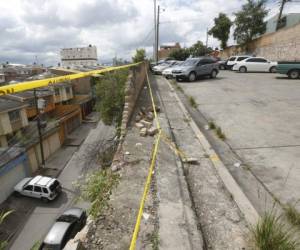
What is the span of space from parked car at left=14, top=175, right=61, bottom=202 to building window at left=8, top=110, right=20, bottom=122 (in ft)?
22.3

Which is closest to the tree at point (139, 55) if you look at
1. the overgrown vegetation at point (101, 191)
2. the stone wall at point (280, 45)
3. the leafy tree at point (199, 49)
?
the stone wall at point (280, 45)

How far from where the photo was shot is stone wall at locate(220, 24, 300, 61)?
2184 cm

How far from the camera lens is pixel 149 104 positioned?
9.98 meters

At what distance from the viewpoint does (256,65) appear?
2114cm

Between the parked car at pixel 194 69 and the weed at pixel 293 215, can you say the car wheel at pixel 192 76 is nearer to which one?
the parked car at pixel 194 69

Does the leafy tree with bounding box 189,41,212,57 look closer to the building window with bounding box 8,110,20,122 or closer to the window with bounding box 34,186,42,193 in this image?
the building window with bounding box 8,110,20,122

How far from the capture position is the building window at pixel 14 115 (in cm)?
1628

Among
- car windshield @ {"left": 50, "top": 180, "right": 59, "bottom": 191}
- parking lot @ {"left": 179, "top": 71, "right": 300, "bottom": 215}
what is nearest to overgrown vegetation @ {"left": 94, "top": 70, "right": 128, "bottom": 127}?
parking lot @ {"left": 179, "top": 71, "right": 300, "bottom": 215}

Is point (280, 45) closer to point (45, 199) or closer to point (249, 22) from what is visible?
point (249, 22)

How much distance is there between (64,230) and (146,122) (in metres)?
4.87

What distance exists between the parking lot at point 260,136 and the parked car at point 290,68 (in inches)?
174

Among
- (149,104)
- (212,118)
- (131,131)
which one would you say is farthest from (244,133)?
(149,104)

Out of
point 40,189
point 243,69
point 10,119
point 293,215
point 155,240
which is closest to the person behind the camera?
point 155,240

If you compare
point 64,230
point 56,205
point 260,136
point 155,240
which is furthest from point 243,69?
point 155,240
